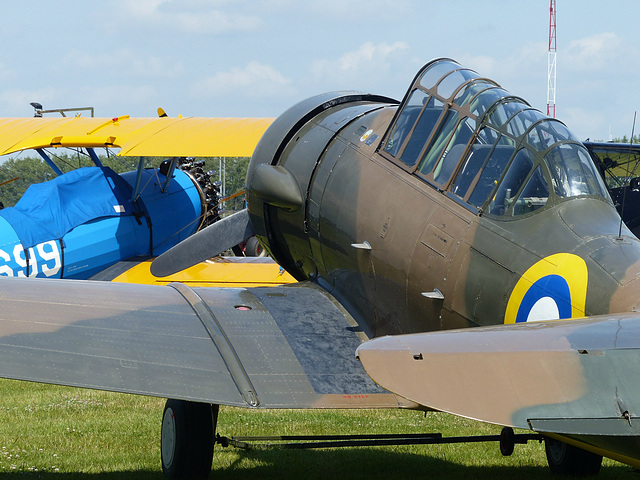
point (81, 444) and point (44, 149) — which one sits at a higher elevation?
point (44, 149)

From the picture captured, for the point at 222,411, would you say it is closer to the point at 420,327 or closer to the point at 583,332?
the point at 420,327

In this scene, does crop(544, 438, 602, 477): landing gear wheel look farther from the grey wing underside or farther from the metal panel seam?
the metal panel seam

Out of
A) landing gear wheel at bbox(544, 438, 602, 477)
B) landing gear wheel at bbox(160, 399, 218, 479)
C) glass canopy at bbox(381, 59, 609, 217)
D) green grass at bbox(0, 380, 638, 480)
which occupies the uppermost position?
glass canopy at bbox(381, 59, 609, 217)

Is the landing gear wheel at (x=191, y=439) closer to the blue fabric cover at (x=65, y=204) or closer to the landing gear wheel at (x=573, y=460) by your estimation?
the landing gear wheel at (x=573, y=460)

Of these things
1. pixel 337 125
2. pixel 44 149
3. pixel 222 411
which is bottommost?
pixel 222 411

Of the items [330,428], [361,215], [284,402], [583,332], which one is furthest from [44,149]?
[583,332]

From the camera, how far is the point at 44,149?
14.9 metres

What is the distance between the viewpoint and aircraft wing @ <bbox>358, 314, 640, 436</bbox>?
93.8 inches

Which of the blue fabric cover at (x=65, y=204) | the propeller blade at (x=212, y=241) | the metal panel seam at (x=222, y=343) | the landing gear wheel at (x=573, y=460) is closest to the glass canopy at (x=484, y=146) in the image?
the metal panel seam at (x=222, y=343)

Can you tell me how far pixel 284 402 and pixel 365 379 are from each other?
0.61 metres

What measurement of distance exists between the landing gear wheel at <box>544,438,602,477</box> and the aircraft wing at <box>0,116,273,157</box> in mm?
7961

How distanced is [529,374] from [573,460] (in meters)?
3.71

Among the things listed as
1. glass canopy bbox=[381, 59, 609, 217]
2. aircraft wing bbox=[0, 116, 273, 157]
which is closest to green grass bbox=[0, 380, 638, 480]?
glass canopy bbox=[381, 59, 609, 217]

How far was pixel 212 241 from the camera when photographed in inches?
281
